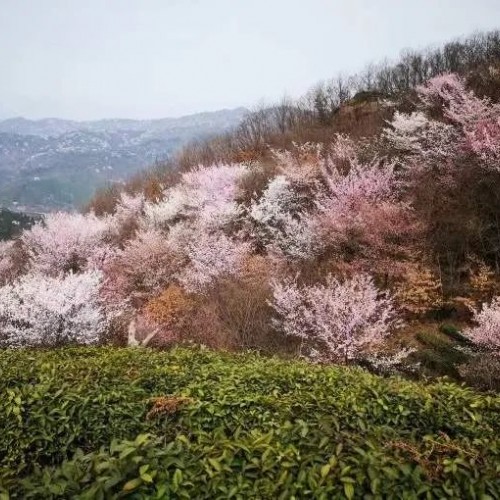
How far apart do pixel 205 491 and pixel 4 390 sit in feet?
15.8

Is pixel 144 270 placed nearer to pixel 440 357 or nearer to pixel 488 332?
pixel 440 357

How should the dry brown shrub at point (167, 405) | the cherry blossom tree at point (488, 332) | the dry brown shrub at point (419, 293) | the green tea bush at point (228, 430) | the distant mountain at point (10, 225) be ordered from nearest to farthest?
the green tea bush at point (228, 430), the dry brown shrub at point (167, 405), the cherry blossom tree at point (488, 332), the dry brown shrub at point (419, 293), the distant mountain at point (10, 225)

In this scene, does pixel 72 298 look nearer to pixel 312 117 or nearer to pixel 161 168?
pixel 312 117

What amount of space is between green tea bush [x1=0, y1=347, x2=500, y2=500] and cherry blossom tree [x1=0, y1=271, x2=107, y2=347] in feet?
29.8

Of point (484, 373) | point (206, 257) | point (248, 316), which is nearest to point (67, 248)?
point (206, 257)

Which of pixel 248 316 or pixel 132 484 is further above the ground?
pixel 132 484

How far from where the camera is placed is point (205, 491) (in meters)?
4.30

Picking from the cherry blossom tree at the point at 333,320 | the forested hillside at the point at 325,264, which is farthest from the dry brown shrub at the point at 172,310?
the cherry blossom tree at the point at 333,320

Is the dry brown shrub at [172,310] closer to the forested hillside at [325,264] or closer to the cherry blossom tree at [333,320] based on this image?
the forested hillside at [325,264]

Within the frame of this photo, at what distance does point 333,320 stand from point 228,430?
10.8 m

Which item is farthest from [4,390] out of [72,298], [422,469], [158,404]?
[72,298]

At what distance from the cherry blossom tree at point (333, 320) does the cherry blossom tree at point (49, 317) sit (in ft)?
24.0

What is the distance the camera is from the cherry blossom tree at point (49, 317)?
18.2 m

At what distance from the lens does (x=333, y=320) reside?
17203 millimetres
